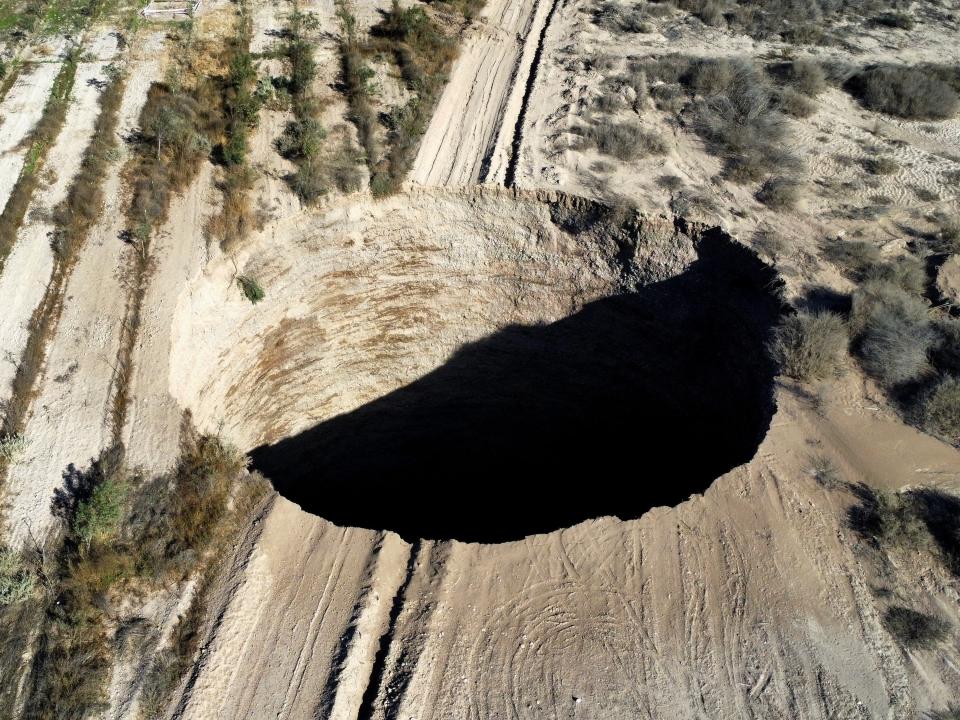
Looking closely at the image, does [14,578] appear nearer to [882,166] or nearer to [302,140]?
[302,140]

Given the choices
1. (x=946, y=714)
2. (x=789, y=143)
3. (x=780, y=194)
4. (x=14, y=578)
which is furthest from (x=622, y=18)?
(x=14, y=578)

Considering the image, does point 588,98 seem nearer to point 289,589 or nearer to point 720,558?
point 720,558

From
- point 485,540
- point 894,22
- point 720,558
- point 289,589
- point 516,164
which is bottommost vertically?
point 485,540

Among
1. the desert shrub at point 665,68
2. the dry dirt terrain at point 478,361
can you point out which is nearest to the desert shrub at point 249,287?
the dry dirt terrain at point 478,361

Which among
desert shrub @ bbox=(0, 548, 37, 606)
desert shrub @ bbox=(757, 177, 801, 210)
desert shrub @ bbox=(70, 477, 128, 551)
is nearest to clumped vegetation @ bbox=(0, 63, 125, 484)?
desert shrub @ bbox=(0, 548, 37, 606)

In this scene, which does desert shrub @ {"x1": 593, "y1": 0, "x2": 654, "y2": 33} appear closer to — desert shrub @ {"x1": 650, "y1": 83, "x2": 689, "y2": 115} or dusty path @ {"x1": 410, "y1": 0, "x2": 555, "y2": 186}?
dusty path @ {"x1": 410, "y1": 0, "x2": 555, "y2": 186}

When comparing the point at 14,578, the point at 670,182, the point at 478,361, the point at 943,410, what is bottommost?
the point at 478,361

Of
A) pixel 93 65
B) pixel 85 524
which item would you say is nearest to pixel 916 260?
pixel 85 524
